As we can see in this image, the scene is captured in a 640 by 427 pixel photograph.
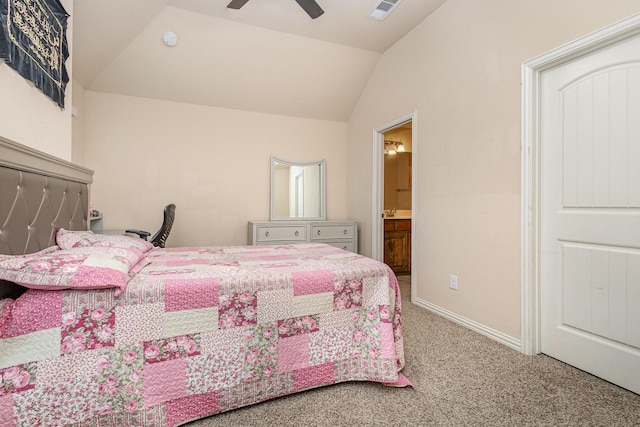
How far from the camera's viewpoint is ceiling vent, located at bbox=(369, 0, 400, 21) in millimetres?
2939

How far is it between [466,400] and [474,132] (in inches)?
77.4

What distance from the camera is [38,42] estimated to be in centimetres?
175

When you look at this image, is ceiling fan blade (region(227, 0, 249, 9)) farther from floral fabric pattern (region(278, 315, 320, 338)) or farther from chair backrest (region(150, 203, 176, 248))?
floral fabric pattern (region(278, 315, 320, 338))

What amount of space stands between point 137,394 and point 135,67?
349 cm

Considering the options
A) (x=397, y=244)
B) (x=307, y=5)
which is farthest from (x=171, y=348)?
(x=397, y=244)

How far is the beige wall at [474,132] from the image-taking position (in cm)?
217

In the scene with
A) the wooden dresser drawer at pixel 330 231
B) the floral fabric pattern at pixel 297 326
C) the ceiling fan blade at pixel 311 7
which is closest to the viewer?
the floral fabric pattern at pixel 297 326

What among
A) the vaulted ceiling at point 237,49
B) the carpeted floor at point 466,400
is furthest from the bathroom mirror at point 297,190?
the carpeted floor at point 466,400

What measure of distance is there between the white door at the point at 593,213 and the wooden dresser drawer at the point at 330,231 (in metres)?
2.50

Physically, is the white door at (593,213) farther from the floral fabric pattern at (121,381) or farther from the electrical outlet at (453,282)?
the floral fabric pattern at (121,381)

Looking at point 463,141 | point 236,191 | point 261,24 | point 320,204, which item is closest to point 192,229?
point 236,191

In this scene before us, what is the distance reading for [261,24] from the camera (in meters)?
3.34

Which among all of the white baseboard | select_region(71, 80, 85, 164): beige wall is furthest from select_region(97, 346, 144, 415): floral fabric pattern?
select_region(71, 80, 85, 164): beige wall

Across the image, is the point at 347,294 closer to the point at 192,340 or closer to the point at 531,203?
the point at 192,340
